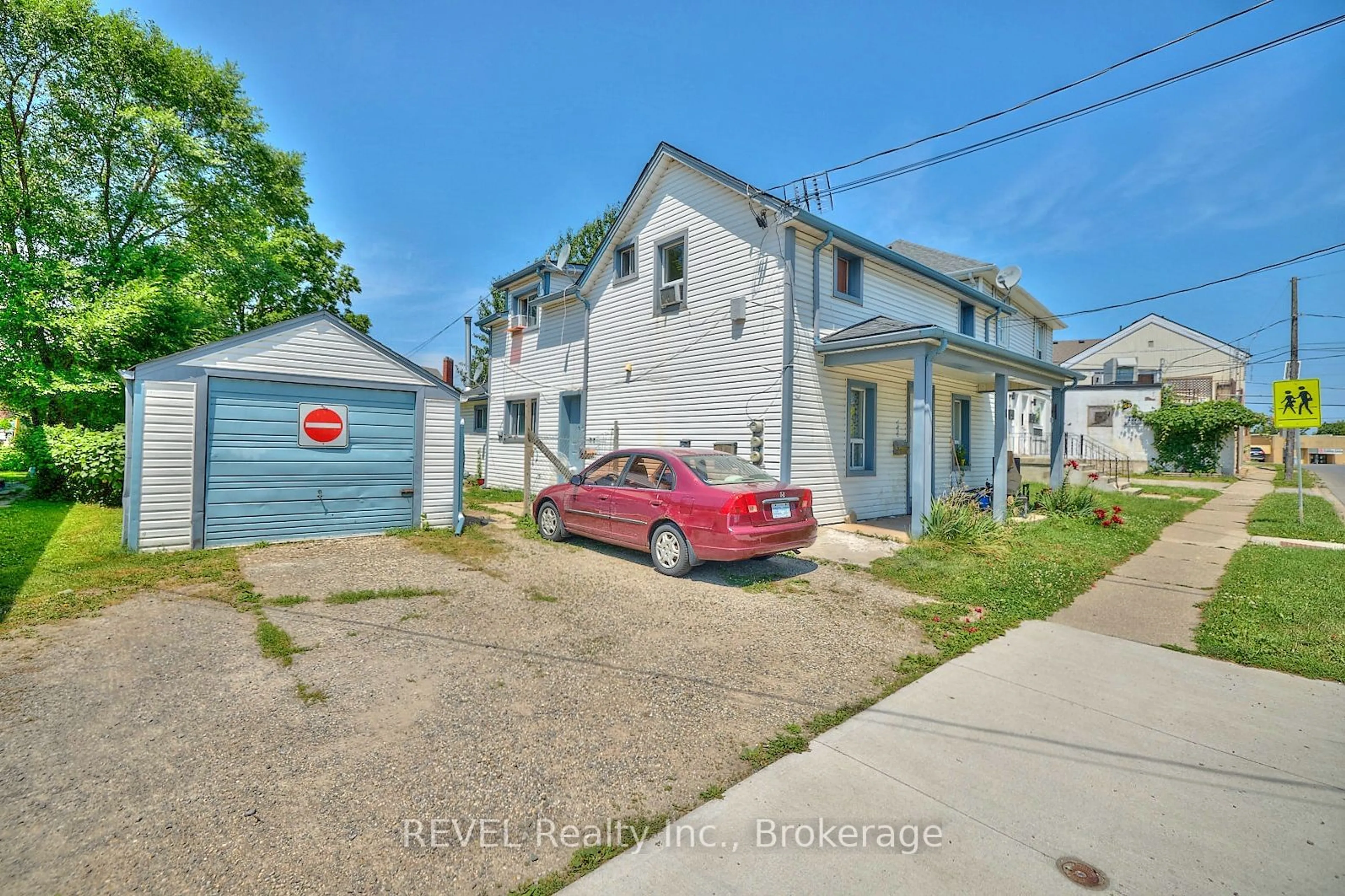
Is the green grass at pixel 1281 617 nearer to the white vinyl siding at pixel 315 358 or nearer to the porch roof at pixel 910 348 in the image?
the porch roof at pixel 910 348

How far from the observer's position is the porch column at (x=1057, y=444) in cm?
1394

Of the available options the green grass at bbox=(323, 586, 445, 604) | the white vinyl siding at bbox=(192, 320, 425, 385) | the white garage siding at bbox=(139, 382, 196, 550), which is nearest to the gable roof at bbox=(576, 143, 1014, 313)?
the white vinyl siding at bbox=(192, 320, 425, 385)

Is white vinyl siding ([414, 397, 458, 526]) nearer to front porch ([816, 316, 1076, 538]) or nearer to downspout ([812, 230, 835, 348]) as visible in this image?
downspout ([812, 230, 835, 348])

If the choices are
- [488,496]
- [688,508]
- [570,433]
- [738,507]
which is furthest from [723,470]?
[488,496]

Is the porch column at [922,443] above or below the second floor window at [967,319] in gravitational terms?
below

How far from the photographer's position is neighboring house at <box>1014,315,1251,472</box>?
2877 centimetres

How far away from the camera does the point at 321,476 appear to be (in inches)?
346

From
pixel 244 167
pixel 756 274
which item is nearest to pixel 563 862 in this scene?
pixel 756 274

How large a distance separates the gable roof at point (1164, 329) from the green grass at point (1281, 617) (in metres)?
31.3

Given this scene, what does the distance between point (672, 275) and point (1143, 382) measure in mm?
32879

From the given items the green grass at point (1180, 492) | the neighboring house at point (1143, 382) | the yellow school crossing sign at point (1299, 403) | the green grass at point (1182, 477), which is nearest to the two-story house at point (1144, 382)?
the neighboring house at point (1143, 382)

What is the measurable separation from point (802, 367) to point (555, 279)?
9.23 m

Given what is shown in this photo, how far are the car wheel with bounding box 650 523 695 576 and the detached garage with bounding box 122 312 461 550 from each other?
4.43 meters

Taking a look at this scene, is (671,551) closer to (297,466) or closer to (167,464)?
(297,466)
